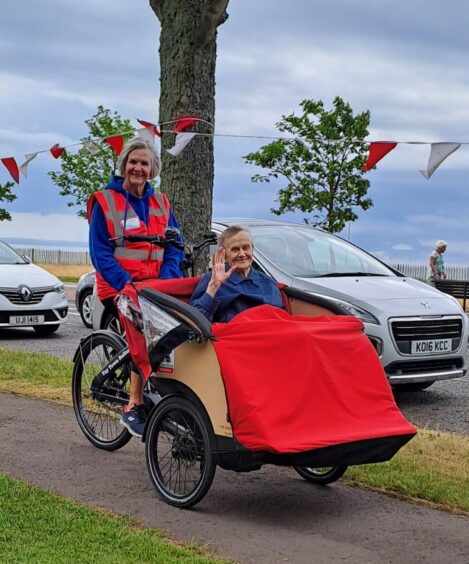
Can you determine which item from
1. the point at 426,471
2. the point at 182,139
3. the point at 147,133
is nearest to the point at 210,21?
the point at 182,139

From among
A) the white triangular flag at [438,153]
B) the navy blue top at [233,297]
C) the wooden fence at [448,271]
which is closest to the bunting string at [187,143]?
the white triangular flag at [438,153]

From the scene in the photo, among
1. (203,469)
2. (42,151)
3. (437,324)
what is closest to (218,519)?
(203,469)

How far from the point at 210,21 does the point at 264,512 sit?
5405mm

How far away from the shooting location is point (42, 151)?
12.9 m

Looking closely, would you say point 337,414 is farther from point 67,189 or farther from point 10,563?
point 67,189

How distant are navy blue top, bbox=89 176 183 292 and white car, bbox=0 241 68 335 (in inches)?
322

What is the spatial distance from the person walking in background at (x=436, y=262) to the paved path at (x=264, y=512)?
15.9 meters

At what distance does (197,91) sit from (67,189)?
150 feet

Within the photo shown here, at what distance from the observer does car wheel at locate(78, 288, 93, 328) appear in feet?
52.7

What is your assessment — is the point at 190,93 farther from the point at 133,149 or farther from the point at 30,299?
the point at 30,299

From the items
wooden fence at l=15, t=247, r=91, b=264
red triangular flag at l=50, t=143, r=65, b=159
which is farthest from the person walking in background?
wooden fence at l=15, t=247, r=91, b=264

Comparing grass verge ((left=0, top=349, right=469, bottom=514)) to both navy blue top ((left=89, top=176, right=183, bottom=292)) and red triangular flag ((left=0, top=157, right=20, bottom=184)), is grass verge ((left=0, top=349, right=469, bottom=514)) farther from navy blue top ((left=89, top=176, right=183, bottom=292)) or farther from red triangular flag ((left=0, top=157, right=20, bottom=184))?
red triangular flag ((left=0, top=157, right=20, bottom=184))

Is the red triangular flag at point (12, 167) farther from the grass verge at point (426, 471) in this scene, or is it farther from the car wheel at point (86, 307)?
the grass verge at point (426, 471)

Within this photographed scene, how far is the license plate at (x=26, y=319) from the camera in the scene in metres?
14.1
